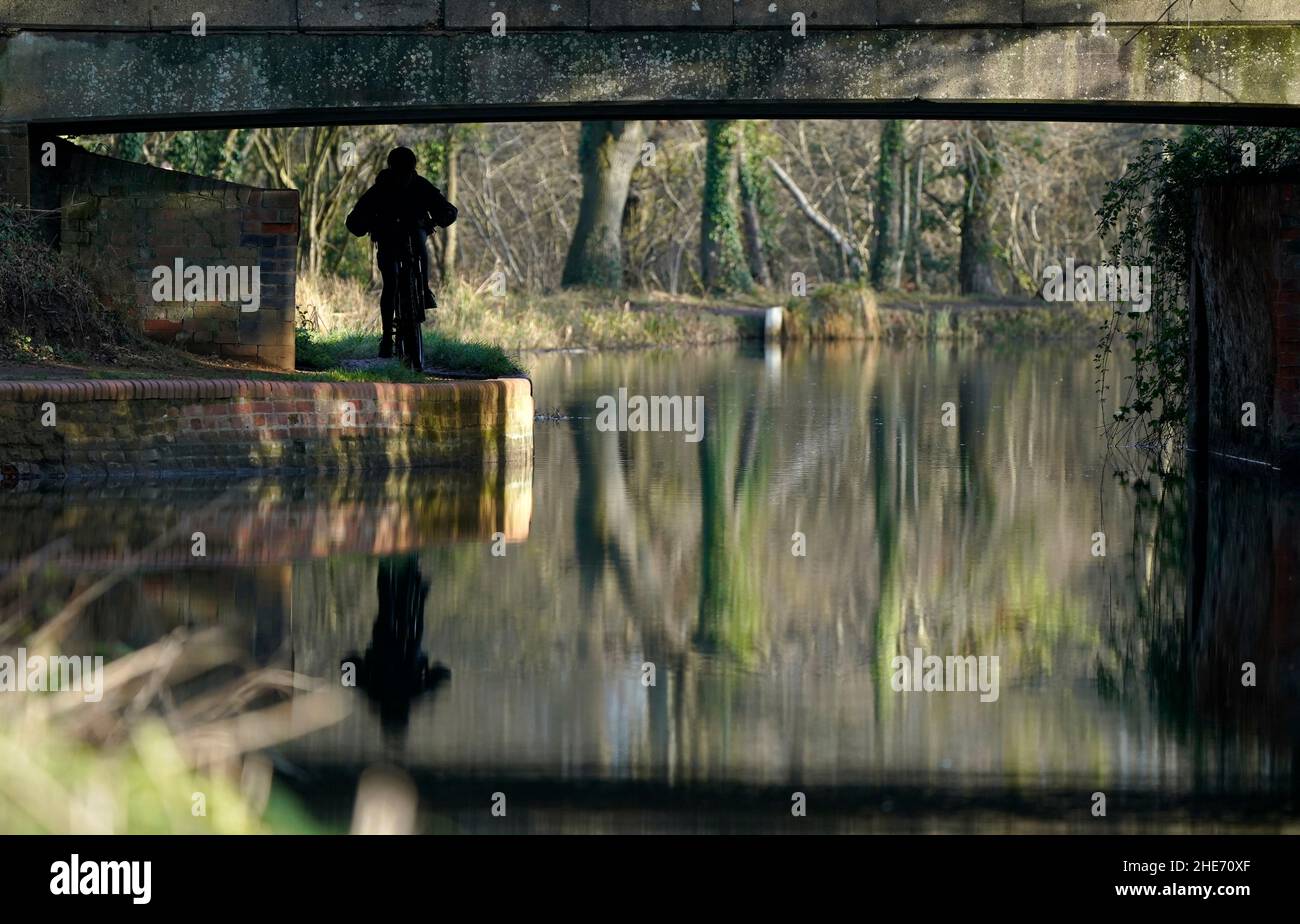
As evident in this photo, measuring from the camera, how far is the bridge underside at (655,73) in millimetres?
16906

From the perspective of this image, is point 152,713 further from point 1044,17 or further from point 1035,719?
point 1044,17

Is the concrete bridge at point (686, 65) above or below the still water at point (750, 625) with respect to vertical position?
above

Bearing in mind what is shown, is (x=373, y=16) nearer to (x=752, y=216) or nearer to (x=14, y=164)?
(x=14, y=164)

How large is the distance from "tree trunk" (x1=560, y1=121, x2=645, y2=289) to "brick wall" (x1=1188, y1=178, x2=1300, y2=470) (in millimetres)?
30990

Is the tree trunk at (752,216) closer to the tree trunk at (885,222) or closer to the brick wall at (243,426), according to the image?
the tree trunk at (885,222)

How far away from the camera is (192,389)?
1630 cm

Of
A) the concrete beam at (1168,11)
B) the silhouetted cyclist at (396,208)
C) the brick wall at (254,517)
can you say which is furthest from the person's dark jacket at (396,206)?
the concrete beam at (1168,11)

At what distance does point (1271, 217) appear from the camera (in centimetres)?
1736

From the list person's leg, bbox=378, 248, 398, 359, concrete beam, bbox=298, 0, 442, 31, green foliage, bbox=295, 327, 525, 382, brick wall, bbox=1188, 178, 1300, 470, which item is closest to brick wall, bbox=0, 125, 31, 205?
concrete beam, bbox=298, 0, 442, 31

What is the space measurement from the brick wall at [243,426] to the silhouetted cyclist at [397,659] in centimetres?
490

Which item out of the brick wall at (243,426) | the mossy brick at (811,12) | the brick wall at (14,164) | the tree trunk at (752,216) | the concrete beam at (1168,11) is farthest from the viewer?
the tree trunk at (752,216)

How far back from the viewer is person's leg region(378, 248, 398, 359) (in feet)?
63.1

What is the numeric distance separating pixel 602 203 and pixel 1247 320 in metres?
33.9


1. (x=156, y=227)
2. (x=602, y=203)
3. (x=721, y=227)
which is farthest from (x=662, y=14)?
(x=721, y=227)
